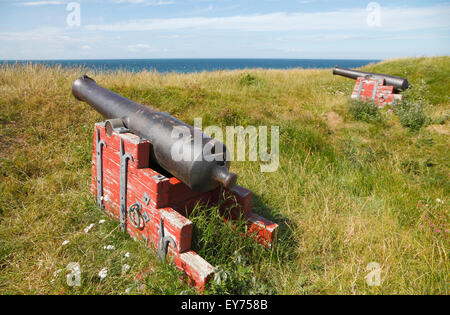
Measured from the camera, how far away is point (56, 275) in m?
2.27

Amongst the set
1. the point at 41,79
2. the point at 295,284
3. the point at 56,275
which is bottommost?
the point at 295,284

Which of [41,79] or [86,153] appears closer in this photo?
[86,153]

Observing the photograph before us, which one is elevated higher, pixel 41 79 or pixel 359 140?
pixel 41 79

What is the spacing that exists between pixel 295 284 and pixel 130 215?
1.68 metres

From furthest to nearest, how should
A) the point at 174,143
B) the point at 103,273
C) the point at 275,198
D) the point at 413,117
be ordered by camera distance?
the point at 413,117
the point at 275,198
the point at 174,143
the point at 103,273

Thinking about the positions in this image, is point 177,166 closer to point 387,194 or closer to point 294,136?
point 387,194

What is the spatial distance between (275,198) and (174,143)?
193cm

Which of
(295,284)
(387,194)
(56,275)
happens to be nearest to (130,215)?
(56,275)

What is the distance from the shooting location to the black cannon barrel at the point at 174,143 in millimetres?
2326

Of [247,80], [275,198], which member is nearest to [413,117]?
[247,80]

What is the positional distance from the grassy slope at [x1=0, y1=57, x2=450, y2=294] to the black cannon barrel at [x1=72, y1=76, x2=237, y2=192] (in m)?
0.73

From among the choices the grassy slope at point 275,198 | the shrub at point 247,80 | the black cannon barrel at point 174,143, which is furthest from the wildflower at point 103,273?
the shrub at point 247,80

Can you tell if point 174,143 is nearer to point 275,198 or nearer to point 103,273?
point 103,273

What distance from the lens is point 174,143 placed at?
2488 mm
